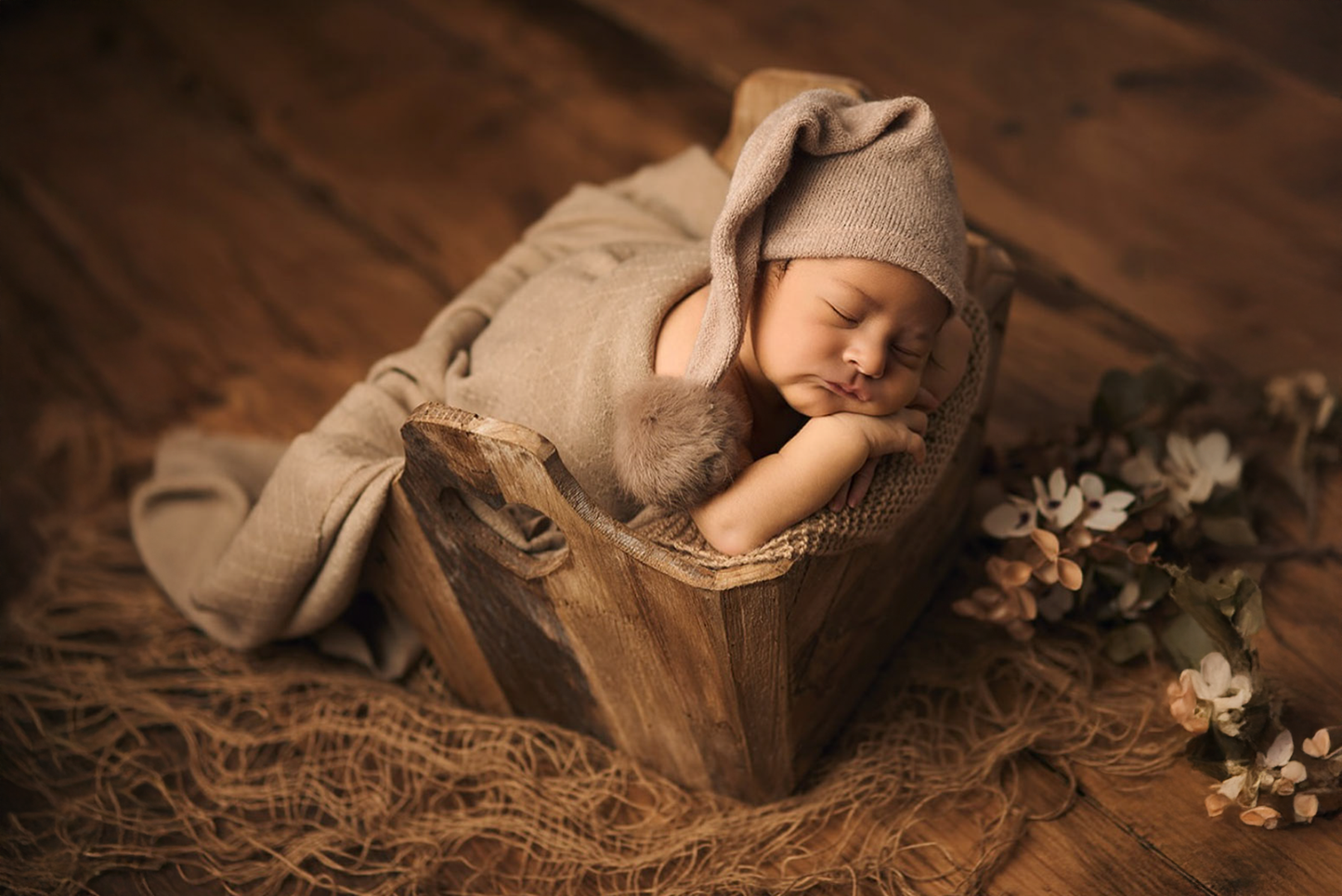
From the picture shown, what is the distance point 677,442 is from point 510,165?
122cm

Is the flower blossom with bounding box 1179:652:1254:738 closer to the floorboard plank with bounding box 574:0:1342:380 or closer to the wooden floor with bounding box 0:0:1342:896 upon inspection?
the wooden floor with bounding box 0:0:1342:896

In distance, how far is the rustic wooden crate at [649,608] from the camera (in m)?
1.05

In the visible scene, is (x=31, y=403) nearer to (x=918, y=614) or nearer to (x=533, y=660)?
(x=533, y=660)

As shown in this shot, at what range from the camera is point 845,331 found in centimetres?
107

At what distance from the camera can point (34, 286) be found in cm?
199

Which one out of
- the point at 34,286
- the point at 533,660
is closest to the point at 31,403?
the point at 34,286

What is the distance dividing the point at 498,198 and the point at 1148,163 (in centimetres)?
104

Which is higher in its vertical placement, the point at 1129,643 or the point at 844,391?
the point at 844,391

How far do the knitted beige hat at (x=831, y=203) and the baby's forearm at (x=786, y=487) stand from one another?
93 millimetres

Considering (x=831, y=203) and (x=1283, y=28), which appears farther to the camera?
(x=1283, y=28)

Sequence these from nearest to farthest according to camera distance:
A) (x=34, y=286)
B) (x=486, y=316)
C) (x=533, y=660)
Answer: (x=533, y=660)
(x=486, y=316)
(x=34, y=286)

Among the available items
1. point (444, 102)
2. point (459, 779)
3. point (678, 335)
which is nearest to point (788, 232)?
point (678, 335)

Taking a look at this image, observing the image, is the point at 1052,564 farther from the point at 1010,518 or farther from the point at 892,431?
the point at 892,431

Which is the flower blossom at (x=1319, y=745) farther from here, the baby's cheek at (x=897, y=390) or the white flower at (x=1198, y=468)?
the baby's cheek at (x=897, y=390)
